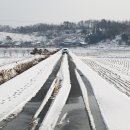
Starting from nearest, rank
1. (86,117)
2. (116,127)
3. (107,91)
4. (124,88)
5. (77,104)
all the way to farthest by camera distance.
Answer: (116,127) → (86,117) → (77,104) → (107,91) → (124,88)

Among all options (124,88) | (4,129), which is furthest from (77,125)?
(124,88)

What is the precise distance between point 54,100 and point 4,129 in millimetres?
4954

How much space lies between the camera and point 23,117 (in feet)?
38.2

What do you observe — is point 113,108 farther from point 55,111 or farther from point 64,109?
point 55,111

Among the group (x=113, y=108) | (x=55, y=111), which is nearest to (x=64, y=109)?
(x=55, y=111)

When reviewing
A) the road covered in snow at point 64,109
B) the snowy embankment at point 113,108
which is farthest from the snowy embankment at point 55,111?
the snowy embankment at point 113,108

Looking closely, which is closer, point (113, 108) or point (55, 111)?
point (55, 111)

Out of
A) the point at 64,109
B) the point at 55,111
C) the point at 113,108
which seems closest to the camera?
the point at 55,111

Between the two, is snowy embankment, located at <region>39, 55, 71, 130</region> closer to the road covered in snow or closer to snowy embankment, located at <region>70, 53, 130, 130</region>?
the road covered in snow

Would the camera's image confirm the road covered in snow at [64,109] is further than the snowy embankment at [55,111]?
Yes

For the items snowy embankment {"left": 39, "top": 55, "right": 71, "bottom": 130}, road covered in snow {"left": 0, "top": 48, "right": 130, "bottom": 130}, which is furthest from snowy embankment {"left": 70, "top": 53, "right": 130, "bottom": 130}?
snowy embankment {"left": 39, "top": 55, "right": 71, "bottom": 130}

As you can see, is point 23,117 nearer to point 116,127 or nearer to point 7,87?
point 116,127

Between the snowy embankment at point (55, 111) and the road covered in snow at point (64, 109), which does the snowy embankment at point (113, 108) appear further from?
the snowy embankment at point (55, 111)

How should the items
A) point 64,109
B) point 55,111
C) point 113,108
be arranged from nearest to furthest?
1. point 55,111
2. point 64,109
3. point 113,108
